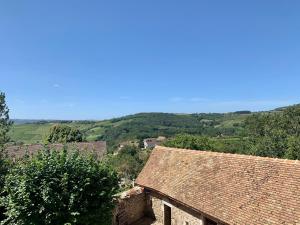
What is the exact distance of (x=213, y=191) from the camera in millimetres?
17047

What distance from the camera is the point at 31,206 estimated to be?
12.8m

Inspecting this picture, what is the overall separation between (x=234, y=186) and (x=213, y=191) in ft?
4.11

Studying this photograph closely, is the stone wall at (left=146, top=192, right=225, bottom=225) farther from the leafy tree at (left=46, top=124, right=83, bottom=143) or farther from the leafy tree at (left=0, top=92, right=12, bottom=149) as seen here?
the leafy tree at (left=46, top=124, right=83, bottom=143)

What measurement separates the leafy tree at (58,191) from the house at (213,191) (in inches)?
215

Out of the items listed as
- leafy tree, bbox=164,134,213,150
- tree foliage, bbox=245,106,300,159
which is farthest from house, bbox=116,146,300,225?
tree foliage, bbox=245,106,300,159

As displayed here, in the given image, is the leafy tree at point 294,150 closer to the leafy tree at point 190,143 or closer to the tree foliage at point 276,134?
the tree foliage at point 276,134

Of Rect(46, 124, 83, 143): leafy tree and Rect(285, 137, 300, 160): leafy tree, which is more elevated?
Rect(46, 124, 83, 143): leafy tree

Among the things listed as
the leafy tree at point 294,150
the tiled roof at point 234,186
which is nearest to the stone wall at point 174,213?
the tiled roof at point 234,186

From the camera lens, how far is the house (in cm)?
1402

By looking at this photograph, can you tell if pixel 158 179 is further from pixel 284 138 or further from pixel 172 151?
pixel 284 138

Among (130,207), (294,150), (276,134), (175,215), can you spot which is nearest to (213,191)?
(175,215)

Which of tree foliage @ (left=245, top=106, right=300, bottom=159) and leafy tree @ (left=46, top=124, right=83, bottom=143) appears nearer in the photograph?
tree foliage @ (left=245, top=106, right=300, bottom=159)

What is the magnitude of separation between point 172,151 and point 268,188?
32.5 feet

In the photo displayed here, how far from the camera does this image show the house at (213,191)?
552 inches
